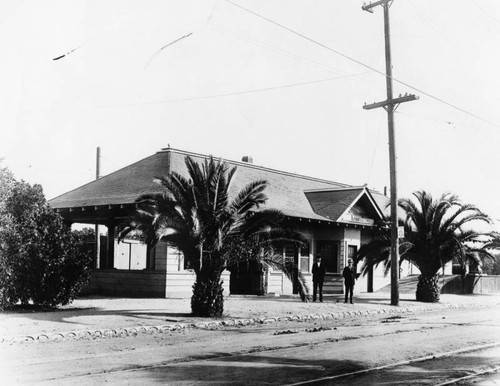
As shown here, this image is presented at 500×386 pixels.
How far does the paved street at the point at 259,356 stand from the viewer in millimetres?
8148

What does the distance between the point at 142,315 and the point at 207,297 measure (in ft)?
6.16

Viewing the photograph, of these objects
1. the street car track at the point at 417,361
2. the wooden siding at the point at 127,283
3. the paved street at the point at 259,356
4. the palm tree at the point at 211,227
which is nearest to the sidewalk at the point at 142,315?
the paved street at the point at 259,356

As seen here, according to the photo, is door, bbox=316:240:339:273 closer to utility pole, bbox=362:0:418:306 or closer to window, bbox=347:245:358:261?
window, bbox=347:245:358:261

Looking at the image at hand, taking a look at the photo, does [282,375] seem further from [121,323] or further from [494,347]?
[121,323]

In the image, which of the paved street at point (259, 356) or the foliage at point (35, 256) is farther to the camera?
the foliage at point (35, 256)

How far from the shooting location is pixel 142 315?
15.7 meters

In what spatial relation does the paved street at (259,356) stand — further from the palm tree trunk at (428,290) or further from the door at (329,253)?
the door at (329,253)

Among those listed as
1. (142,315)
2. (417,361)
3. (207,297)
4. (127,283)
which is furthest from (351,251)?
(417,361)

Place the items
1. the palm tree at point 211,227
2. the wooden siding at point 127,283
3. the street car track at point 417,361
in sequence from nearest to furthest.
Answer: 1. the street car track at point 417,361
2. the palm tree at point 211,227
3. the wooden siding at point 127,283

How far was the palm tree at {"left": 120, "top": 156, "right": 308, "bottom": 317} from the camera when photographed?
16.3m

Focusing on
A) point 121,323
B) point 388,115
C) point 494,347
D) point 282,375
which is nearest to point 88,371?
point 282,375

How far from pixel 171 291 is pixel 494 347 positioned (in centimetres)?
1274

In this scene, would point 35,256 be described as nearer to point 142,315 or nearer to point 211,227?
point 142,315

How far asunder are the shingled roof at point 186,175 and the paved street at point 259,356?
10098 millimetres
